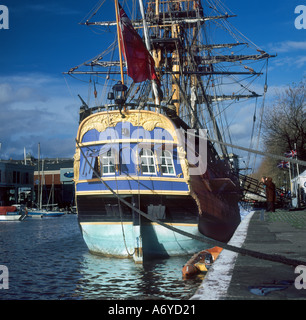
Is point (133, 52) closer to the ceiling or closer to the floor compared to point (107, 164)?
closer to the ceiling

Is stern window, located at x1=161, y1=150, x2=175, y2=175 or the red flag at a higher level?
the red flag

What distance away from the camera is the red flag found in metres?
17.1

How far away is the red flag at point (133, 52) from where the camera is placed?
17062 millimetres

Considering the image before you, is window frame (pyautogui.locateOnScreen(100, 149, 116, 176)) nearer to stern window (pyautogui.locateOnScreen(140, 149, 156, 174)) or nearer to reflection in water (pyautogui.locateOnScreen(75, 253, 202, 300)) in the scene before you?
stern window (pyautogui.locateOnScreen(140, 149, 156, 174))

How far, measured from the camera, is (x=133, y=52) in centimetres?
1744

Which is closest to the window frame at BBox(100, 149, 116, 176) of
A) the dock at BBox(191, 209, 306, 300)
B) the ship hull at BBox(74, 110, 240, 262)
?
the ship hull at BBox(74, 110, 240, 262)

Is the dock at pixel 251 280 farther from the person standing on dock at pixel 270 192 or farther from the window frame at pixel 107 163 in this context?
the person standing on dock at pixel 270 192

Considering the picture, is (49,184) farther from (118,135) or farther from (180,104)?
(118,135)

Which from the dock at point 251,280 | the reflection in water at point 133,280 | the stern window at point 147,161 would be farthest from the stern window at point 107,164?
the dock at point 251,280

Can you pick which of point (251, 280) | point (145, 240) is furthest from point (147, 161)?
point (251, 280)

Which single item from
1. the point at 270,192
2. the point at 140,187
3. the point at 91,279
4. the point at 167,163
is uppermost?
the point at 167,163

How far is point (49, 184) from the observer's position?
83.1m

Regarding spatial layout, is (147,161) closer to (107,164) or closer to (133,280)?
(107,164)

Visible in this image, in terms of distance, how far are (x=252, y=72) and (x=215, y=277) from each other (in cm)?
2755
